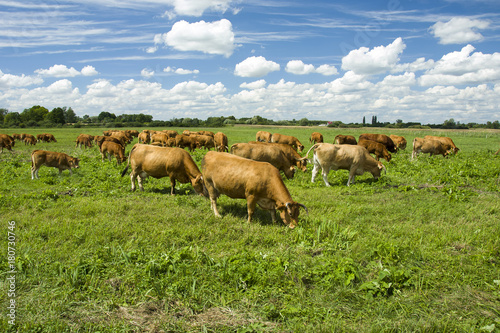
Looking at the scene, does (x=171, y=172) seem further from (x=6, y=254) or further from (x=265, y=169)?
(x=6, y=254)

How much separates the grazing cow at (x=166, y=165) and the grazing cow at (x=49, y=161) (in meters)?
6.06

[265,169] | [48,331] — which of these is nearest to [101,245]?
[48,331]

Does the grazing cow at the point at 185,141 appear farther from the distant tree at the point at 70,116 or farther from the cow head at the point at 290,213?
the distant tree at the point at 70,116

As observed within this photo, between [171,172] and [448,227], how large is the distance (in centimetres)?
872

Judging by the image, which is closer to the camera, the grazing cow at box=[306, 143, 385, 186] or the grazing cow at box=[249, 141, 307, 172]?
the grazing cow at box=[306, 143, 385, 186]

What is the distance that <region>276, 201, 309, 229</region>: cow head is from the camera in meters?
7.27

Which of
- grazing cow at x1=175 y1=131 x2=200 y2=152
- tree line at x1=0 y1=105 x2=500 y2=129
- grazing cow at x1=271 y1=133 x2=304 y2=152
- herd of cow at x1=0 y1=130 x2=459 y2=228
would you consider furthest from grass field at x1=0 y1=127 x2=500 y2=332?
tree line at x1=0 y1=105 x2=500 y2=129

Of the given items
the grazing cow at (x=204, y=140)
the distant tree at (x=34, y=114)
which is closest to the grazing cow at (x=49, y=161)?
the grazing cow at (x=204, y=140)

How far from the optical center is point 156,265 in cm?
515

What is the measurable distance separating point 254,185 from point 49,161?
40.9 feet

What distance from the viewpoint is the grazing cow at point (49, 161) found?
14.1 meters

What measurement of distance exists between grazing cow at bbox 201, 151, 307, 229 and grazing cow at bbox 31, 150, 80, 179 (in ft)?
34.8

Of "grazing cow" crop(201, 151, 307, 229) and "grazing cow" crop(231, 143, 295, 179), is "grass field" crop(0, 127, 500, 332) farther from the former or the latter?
"grazing cow" crop(231, 143, 295, 179)

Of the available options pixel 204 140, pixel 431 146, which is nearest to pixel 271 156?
pixel 431 146
